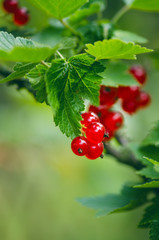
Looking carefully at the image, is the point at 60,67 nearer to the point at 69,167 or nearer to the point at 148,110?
the point at 69,167

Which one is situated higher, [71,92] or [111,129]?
[111,129]

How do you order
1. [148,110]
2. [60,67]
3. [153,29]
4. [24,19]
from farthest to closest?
[148,110] < [153,29] < [24,19] < [60,67]

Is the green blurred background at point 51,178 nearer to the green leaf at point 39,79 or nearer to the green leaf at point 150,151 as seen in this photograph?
the green leaf at point 150,151

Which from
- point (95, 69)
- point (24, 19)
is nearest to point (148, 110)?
point (24, 19)

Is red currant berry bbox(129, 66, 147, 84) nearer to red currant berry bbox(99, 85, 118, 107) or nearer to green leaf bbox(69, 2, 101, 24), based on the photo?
red currant berry bbox(99, 85, 118, 107)

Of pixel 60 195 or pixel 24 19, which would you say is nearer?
pixel 24 19

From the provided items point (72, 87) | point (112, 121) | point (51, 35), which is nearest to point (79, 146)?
point (72, 87)

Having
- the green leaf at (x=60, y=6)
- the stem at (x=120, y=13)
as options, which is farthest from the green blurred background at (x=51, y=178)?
the green leaf at (x=60, y=6)
